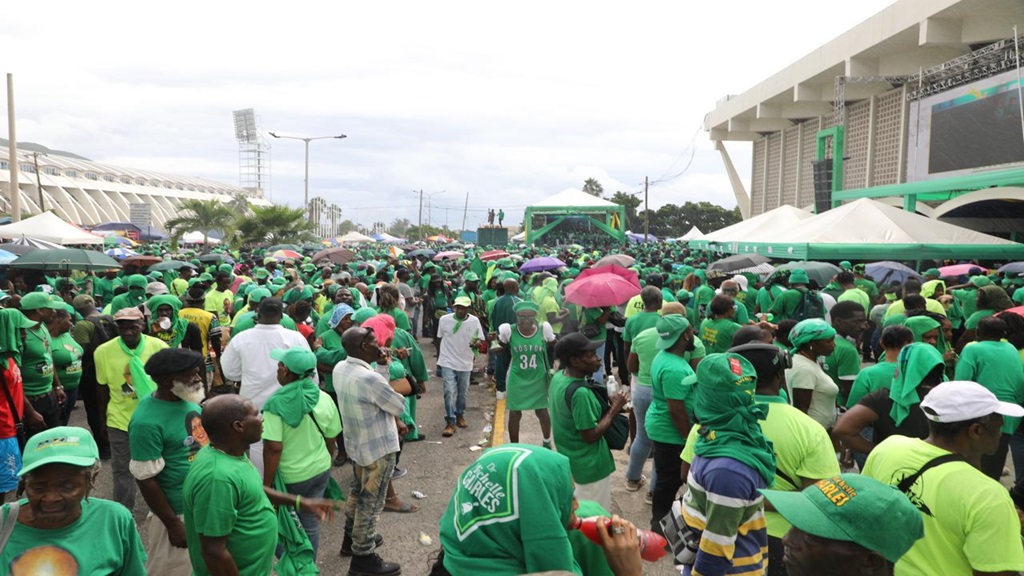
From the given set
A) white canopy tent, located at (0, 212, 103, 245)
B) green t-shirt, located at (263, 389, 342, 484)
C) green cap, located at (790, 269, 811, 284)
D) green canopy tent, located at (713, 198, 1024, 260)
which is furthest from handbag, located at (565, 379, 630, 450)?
white canopy tent, located at (0, 212, 103, 245)

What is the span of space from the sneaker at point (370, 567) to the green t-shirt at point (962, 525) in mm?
3232

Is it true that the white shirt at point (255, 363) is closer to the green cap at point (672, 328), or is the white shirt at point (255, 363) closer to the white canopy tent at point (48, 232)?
the green cap at point (672, 328)

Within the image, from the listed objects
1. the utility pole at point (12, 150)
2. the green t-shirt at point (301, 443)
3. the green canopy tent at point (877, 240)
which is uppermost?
the utility pole at point (12, 150)

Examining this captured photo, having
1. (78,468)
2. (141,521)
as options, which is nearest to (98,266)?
(141,521)

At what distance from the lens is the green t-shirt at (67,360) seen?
247 inches

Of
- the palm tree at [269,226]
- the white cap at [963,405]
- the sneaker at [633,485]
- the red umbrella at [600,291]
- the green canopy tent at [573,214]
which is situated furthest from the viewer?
the green canopy tent at [573,214]

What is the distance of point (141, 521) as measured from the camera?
5.61 m

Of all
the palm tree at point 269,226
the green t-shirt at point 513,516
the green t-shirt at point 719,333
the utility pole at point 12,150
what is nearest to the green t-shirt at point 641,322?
the green t-shirt at point 719,333

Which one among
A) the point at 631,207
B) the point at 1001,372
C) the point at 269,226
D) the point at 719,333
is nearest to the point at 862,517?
the point at 1001,372

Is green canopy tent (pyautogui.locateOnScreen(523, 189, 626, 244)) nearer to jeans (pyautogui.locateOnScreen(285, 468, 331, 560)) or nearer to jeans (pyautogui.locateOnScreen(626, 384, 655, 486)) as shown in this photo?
jeans (pyautogui.locateOnScreen(626, 384, 655, 486))

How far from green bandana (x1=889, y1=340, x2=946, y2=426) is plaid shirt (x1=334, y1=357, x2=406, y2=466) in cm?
294

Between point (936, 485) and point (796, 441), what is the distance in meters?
0.71

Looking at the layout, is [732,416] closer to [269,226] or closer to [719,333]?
[719,333]

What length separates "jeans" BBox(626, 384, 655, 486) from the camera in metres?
6.09
